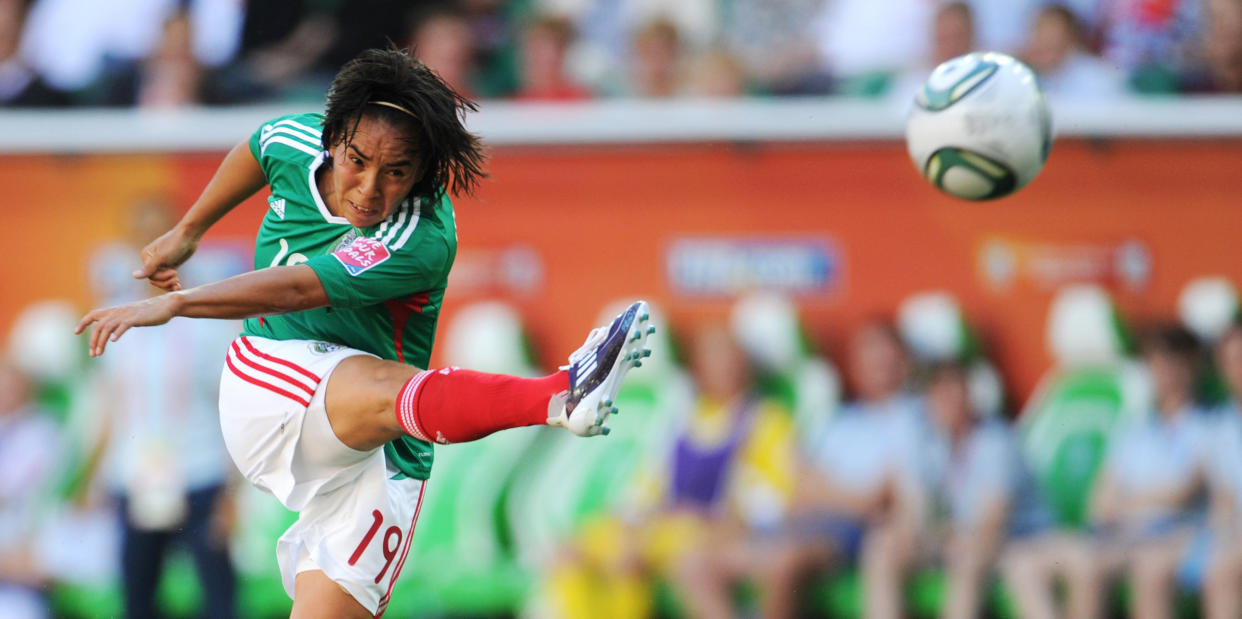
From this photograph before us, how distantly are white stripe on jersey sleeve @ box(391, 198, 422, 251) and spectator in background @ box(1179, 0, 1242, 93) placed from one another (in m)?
5.46

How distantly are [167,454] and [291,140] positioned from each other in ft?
15.4

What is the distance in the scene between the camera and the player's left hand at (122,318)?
3592 millimetres

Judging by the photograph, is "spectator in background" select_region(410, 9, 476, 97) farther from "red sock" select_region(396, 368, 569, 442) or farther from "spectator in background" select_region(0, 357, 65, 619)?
"red sock" select_region(396, 368, 569, 442)

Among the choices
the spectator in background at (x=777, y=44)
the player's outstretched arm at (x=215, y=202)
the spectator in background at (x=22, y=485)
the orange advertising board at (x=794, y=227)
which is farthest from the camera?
the spectator in background at (x=22, y=485)

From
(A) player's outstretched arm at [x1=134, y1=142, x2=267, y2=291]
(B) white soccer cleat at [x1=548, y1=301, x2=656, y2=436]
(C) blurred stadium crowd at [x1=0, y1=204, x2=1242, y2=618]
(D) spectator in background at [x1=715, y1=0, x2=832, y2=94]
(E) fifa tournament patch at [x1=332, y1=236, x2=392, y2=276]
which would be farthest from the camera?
(D) spectator in background at [x1=715, y1=0, x2=832, y2=94]

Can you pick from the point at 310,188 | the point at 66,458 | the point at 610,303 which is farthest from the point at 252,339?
the point at 66,458

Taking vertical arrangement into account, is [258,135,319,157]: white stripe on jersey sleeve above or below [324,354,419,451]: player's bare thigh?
above

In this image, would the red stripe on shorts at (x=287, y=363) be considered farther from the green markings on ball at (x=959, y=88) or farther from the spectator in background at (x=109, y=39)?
the spectator in background at (x=109, y=39)

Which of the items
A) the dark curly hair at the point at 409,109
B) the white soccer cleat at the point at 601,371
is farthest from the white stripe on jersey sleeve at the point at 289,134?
the white soccer cleat at the point at 601,371

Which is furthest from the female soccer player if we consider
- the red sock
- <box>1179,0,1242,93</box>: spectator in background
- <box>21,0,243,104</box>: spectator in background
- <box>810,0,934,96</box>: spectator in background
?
<box>1179,0,1242,93</box>: spectator in background

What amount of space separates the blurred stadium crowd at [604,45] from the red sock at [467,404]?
4.70 m

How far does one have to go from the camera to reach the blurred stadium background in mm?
8273

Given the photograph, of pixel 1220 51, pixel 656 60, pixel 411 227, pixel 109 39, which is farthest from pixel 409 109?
pixel 1220 51

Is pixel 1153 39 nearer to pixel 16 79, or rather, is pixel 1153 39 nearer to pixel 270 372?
pixel 270 372
